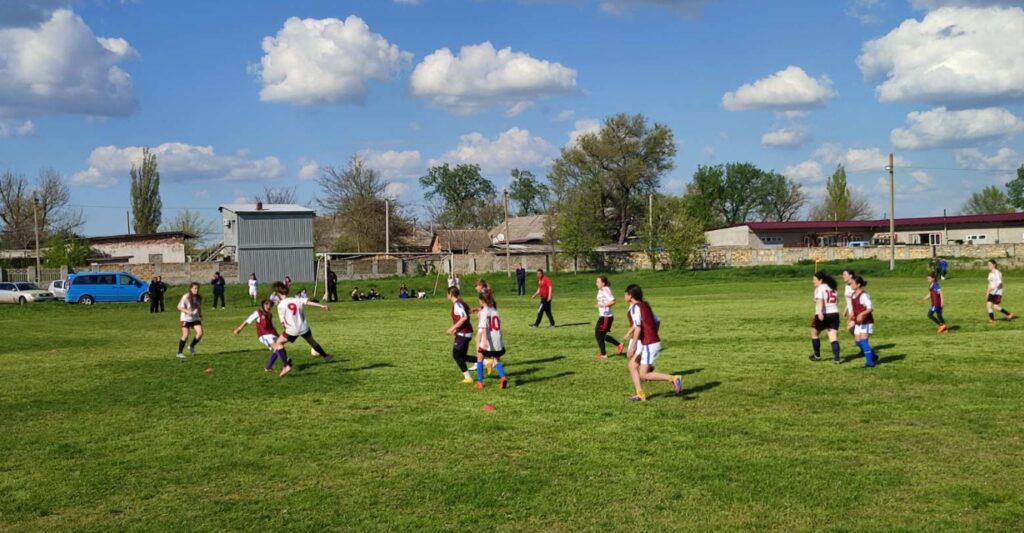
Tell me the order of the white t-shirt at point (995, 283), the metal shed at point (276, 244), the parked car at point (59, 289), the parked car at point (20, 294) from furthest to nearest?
1. the metal shed at point (276, 244)
2. the parked car at point (59, 289)
3. the parked car at point (20, 294)
4. the white t-shirt at point (995, 283)

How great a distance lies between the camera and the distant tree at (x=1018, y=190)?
4882 inches

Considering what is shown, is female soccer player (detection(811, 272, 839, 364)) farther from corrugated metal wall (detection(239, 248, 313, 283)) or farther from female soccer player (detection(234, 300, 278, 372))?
corrugated metal wall (detection(239, 248, 313, 283))

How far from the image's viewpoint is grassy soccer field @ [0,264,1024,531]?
301 inches

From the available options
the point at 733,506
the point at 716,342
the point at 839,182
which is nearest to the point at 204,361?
the point at 716,342

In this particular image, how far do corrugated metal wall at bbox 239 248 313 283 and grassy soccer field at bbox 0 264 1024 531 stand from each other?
37182 millimetres

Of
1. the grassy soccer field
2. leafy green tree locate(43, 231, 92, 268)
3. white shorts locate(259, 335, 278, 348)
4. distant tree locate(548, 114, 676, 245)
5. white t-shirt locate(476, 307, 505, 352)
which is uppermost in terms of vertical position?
distant tree locate(548, 114, 676, 245)

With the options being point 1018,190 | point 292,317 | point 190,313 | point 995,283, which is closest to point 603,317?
point 292,317

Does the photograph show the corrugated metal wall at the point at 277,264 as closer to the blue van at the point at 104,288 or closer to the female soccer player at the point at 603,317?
the blue van at the point at 104,288

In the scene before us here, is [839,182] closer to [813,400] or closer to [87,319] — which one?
[87,319]

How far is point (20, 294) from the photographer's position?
153ft

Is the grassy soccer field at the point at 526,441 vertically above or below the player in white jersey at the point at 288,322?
below

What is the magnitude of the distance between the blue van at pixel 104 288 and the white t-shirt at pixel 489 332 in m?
36.8

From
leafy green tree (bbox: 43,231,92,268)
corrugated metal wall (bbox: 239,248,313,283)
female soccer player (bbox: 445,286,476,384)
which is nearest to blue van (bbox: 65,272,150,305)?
corrugated metal wall (bbox: 239,248,313,283)

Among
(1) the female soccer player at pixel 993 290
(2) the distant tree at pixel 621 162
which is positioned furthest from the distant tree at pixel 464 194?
(1) the female soccer player at pixel 993 290
